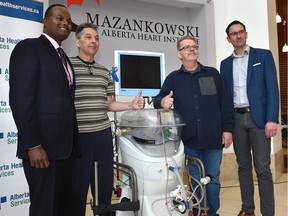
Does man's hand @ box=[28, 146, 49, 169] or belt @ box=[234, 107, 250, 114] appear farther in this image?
belt @ box=[234, 107, 250, 114]

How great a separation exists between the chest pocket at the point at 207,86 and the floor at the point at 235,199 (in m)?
1.25

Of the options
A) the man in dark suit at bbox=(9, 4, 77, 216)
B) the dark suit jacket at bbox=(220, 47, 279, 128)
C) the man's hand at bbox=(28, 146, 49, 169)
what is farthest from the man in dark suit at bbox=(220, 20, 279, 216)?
the man's hand at bbox=(28, 146, 49, 169)

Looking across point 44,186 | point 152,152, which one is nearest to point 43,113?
point 44,186

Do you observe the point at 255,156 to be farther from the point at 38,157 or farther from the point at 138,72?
the point at 38,157

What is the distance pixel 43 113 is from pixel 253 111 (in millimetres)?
1489

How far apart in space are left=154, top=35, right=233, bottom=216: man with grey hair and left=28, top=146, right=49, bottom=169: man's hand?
919mm

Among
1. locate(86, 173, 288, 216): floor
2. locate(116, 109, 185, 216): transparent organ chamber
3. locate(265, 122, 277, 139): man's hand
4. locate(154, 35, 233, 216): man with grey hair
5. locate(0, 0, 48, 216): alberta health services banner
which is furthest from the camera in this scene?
locate(86, 173, 288, 216): floor

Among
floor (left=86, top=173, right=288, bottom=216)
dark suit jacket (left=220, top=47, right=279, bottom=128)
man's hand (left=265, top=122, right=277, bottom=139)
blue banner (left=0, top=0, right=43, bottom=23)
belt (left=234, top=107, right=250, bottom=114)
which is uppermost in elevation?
blue banner (left=0, top=0, right=43, bottom=23)

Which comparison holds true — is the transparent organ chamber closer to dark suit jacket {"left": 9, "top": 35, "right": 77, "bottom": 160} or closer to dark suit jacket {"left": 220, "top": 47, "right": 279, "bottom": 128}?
dark suit jacket {"left": 9, "top": 35, "right": 77, "bottom": 160}

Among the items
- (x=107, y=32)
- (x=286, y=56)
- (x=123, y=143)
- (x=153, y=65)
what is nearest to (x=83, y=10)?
(x=107, y=32)

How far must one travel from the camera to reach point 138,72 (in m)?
2.86

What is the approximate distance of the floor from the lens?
8.95 feet

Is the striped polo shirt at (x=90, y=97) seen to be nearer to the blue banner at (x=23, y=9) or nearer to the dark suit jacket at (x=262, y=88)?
the blue banner at (x=23, y=9)

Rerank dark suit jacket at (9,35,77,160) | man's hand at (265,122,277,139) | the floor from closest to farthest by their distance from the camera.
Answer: dark suit jacket at (9,35,77,160)
man's hand at (265,122,277,139)
the floor
